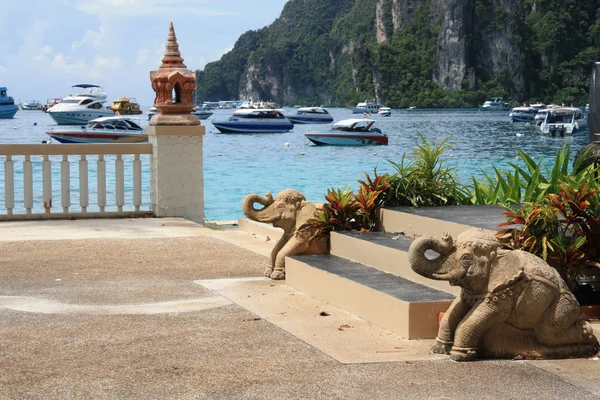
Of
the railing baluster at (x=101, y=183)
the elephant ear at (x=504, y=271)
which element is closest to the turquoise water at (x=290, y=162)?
the railing baluster at (x=101, y=183)

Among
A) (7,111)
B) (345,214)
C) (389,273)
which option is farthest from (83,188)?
(7,111)

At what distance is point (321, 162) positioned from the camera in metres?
61.0

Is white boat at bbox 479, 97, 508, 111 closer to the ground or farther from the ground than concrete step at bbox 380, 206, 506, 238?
closer to the ground

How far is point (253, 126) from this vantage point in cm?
8856

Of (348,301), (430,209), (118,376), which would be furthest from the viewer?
(430,209)

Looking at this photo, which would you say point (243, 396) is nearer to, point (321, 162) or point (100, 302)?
point (100, 302)

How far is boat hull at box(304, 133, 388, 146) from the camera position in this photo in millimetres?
68750

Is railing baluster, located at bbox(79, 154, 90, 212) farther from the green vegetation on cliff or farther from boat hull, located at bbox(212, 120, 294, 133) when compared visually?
the green vegetation on cliff

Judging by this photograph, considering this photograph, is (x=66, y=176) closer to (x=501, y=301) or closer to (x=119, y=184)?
(x=119, y=184)

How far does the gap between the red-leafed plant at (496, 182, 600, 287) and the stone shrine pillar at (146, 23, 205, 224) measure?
8.15 meters

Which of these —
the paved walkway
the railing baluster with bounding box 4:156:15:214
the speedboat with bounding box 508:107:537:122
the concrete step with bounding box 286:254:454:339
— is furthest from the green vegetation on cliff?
the paved walkway

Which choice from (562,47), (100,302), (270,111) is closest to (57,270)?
(100,302)

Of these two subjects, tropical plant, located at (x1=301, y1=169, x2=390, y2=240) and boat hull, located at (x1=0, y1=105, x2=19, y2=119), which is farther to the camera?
boat hull, located at (x1=0, y1=105, x2=19, y2=119)

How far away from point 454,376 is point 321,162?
55496 millimetres
